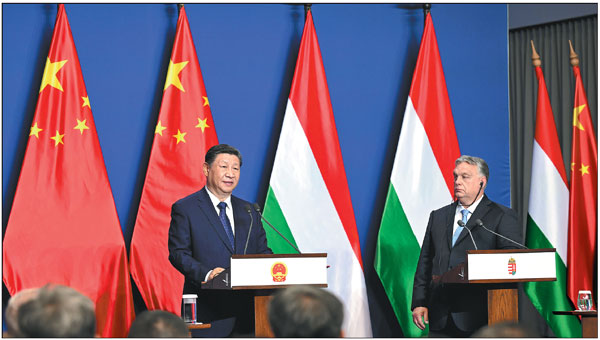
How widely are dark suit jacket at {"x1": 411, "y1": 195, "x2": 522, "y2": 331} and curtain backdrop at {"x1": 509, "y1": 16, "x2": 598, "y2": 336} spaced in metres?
2.31

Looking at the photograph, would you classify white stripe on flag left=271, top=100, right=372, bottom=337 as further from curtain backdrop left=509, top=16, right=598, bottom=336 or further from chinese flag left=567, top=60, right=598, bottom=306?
curtain backdrop left=509, top=16, right=598, bottom=336

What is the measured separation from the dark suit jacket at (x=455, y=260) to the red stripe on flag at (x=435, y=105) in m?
1.05

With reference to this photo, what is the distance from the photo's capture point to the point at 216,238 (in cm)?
454

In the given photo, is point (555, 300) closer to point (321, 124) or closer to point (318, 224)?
point (318, 224)

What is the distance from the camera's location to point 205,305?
4438 mm

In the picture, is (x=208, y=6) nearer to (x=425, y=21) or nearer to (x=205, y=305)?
(x=425, y=21)

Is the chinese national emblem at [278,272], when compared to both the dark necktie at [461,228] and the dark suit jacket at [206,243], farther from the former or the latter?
the dark necktie at [461,228]

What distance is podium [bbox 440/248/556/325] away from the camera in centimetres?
430

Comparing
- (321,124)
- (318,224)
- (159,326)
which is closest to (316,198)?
(318,224)

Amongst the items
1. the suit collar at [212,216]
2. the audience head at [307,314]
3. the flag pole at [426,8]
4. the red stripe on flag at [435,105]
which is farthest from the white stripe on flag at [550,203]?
the audience head at [307,314]

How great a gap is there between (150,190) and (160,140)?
1.09 ft

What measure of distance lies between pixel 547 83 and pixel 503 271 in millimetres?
3660

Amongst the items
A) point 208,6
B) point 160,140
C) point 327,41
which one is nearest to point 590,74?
point 327,41

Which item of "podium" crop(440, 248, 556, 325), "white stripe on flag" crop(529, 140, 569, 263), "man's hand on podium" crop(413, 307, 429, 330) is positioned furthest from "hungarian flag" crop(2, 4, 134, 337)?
"white stripe on flag" crop(529, 140, 569, 263)
